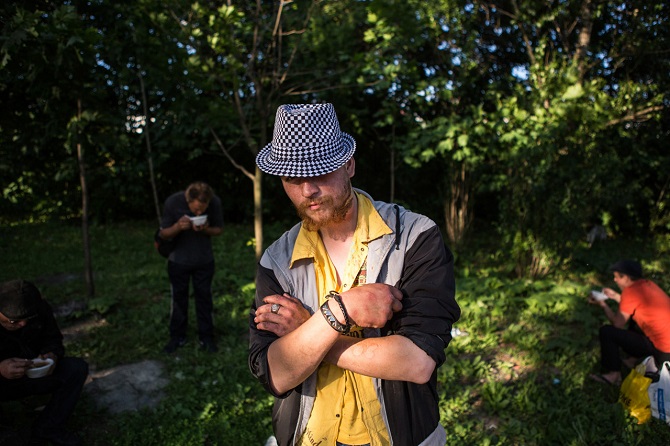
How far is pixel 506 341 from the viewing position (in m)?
5.22

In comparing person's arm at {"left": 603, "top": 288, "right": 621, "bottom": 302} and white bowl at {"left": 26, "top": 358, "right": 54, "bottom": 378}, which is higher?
white bowl at {"left": 26, "top": 358, "right": 54, "bottom": 378}

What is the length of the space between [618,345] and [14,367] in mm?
5082

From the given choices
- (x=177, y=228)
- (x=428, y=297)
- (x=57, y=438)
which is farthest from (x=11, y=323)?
(x=428, y=297)

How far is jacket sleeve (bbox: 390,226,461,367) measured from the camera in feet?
4.77

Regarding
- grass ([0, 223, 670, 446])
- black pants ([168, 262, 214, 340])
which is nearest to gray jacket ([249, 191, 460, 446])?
grass ([0, 223, 670, 446])

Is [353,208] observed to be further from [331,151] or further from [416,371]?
[416,371]

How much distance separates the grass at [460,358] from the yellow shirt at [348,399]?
2.17m

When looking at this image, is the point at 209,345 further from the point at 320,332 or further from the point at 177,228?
the point at 320,332

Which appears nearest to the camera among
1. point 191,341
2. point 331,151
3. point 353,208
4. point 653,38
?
point 331,151

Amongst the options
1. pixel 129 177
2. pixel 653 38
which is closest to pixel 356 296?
pixel 653 38

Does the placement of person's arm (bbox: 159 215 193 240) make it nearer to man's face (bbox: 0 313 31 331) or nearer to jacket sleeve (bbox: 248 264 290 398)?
man's face (bbox: 0 313 31 331)

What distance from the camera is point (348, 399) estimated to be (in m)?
1.63

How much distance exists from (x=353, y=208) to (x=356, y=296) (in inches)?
16.7

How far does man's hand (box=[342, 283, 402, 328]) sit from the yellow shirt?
0.72 feet
